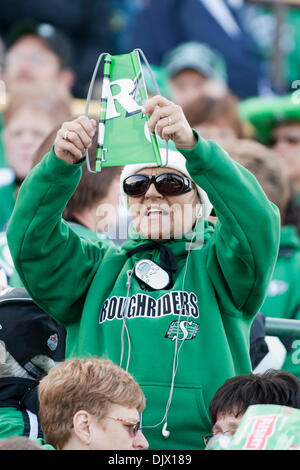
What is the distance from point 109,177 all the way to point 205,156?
1.19m

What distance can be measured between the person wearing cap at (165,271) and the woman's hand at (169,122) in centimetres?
1

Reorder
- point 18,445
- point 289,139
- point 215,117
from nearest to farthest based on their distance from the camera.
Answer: point 18,445 < point 215,117 < point 289,139

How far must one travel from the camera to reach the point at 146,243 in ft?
11.1

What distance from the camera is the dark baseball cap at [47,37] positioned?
22.4ft

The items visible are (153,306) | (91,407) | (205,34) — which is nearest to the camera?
(91,407)

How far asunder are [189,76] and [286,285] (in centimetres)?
280

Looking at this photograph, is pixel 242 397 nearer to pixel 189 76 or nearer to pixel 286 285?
pixel 286 285

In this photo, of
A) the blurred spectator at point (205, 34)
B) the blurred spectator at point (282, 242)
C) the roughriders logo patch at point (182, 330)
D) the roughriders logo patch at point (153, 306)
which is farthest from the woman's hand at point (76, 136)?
the blurred spectator at point (205, 34)

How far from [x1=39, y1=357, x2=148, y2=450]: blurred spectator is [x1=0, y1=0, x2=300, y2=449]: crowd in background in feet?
4.45

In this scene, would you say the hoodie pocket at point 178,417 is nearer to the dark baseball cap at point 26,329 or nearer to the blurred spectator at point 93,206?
the dark baseball cap at point 26,329

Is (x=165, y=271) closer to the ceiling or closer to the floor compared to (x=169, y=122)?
closer to the floor

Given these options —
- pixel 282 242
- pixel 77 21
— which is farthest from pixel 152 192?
pixel 77 21

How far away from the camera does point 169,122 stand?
2.86 meters

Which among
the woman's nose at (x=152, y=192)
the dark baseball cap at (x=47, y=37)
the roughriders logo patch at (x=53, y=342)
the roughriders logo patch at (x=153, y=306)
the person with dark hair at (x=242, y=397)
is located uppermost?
the dark baseball cap at (x=47, y=37)
